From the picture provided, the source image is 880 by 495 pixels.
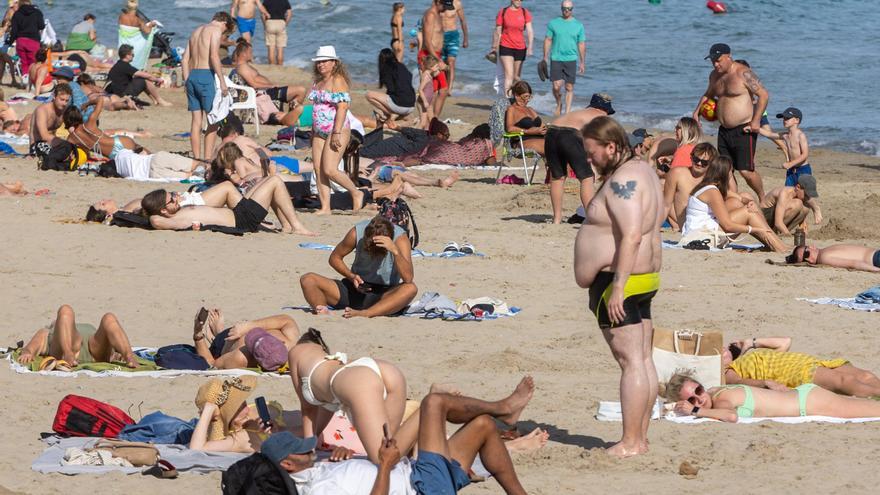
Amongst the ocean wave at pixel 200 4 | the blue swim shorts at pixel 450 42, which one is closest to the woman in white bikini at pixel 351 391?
the blue swim shorts at pixel 450 42

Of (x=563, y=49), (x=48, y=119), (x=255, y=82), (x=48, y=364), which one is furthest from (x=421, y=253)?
(x=563, y=49)

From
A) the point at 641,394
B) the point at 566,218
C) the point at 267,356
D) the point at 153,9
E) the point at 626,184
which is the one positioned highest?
the point at 626,184

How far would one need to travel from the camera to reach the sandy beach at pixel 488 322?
608cm

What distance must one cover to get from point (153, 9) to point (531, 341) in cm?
3140

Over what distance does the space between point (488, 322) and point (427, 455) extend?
153 inches

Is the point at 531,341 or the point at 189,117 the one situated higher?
the point at 531,341

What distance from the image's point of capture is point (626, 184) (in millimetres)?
5902

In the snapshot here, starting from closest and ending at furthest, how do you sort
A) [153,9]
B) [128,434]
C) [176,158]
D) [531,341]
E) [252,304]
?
1. [128,434]
2. [531,341]
3. [252,304]
4. [176,158]
5. [153,9]

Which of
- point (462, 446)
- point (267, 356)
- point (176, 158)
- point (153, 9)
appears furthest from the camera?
point (153, 9)

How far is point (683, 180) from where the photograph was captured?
12141 millimetres

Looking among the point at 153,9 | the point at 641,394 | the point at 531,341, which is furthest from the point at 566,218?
the point at 153,9

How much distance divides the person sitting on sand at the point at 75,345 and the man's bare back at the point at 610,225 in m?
2.84

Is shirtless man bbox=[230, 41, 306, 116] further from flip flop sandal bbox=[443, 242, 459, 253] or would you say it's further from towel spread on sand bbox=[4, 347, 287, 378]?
towel spread on sand bbox=[4, 347, 287, 378]

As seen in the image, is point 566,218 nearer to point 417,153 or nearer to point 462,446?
point 417,153
